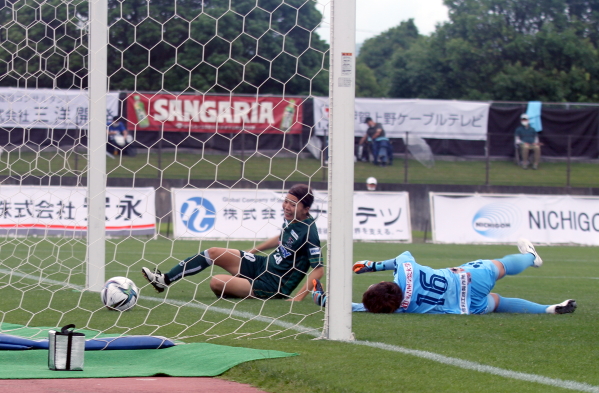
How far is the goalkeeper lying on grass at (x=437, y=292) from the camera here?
19.6 ft

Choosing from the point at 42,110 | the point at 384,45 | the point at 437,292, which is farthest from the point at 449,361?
the point at 384,45

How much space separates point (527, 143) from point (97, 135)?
17.9m

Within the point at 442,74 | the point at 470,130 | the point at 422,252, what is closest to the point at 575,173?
the point at 470,130

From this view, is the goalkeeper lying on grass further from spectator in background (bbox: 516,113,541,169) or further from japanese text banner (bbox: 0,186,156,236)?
spectator in background (bbox: 516,113,541,169)

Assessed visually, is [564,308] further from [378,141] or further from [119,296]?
[378,141]

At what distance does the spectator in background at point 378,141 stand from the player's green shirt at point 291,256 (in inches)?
594

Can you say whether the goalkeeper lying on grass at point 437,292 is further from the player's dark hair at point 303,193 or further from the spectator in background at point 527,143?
the spectator in background at point 527,143

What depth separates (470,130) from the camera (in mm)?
22562

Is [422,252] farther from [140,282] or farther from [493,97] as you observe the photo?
[493,97]

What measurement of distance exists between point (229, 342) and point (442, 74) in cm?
3894

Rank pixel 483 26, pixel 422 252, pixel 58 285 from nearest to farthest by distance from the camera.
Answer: pixel 58 285, pixel 422 252, pixel 483 26

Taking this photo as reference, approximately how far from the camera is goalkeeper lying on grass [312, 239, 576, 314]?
597 cm

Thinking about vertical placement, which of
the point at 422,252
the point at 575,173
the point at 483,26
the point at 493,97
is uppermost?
the point at 483,26

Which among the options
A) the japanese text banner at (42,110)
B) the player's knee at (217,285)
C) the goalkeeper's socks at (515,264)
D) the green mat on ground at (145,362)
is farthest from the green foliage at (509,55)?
the green mat on ground at (145,362)
